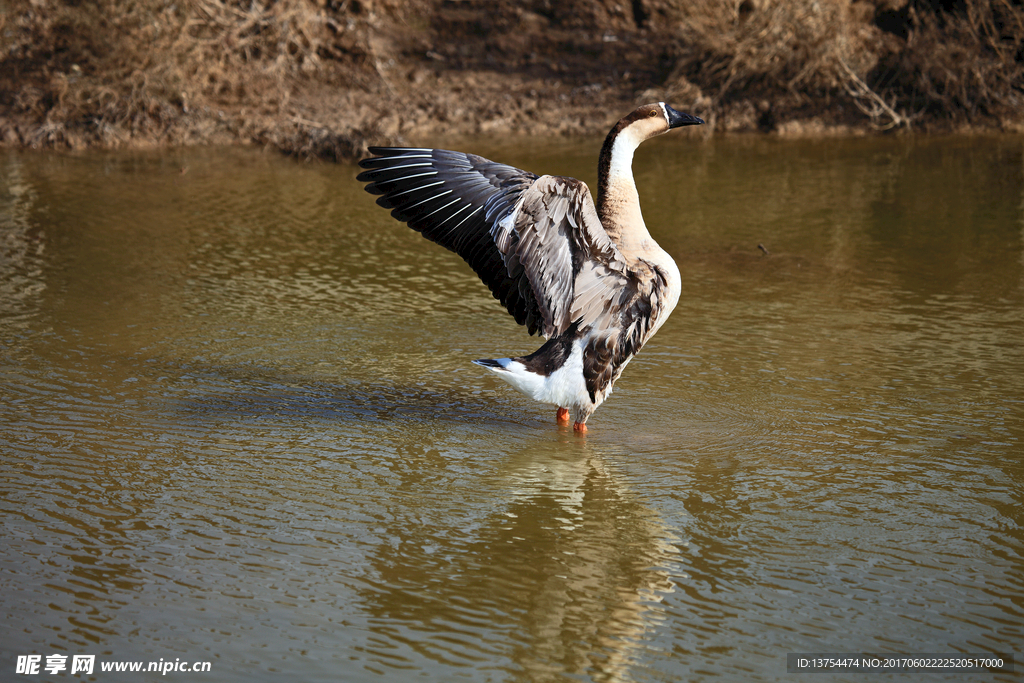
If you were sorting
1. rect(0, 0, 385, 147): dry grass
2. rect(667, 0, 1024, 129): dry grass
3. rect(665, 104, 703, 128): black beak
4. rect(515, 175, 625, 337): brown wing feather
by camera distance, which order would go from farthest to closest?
rect(667, 0, 1024, 129): dry grass, rect(0, 0, 385, 147): dry grass, rect(665, 104, 703, 128): black beak, rect(515, 175, 625, 337): brown wing feather

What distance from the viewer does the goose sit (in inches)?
188

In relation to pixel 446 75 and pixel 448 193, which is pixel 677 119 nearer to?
pixel 448 193

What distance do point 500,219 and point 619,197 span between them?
2.64 feet

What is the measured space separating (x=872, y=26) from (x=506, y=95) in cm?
562

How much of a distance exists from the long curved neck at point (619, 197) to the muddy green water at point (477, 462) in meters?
1.01

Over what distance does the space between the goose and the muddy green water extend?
43cm

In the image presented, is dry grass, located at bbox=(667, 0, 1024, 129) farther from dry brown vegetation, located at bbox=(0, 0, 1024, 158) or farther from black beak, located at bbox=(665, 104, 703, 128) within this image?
black beak, located at bbox=(665, 104, 703, 128)

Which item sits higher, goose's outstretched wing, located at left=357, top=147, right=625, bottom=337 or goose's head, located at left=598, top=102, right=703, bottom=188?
goose's head, located at left=598, top=102, right=703, bottom=188

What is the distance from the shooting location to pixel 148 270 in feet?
26.8

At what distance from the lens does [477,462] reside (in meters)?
5.04

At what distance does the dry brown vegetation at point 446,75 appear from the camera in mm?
13781

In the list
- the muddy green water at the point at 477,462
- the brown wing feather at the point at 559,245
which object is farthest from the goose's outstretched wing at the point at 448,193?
the muddy green water at the point at 477,462

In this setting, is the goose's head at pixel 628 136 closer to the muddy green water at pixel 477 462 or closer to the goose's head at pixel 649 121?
the goose's head at pixel 649 121

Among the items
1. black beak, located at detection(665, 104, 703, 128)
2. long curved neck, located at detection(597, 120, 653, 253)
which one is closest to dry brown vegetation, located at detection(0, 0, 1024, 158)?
black beak, located at detection(665, 104, 703, 128)
